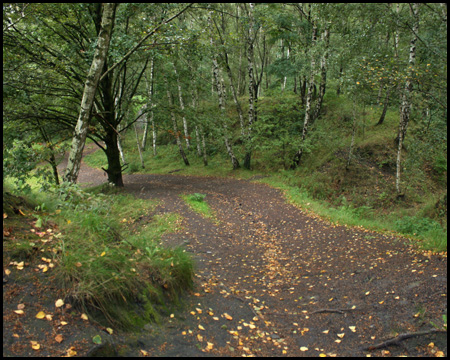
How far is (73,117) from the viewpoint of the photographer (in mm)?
11656

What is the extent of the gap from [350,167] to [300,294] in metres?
10.8

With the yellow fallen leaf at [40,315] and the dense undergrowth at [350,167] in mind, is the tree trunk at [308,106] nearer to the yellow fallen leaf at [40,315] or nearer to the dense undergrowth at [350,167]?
the dense undergrowth at [350,167]

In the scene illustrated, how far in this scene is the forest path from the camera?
3.79 meters

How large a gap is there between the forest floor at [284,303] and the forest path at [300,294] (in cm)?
2

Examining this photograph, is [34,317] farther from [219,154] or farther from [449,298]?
[219,154]

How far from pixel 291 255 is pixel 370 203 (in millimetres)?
6378

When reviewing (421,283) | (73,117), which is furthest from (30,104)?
(421,283)

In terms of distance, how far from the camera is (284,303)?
5.26m

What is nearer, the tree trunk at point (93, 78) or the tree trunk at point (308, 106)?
the tree trunk at point (93, 78)

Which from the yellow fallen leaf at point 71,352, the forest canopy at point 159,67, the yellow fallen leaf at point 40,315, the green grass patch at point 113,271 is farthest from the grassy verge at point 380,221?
the yellow fallen leaf at point 40,315

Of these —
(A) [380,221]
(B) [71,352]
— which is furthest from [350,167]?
(B) [71,352]

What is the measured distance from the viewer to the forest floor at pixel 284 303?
308 cm

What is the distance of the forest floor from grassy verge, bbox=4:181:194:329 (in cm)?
19

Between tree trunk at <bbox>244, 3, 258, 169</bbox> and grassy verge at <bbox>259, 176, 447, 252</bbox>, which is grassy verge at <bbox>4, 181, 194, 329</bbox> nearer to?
grassy verge at <bbox>259, 176, 447, 252</bbox>
